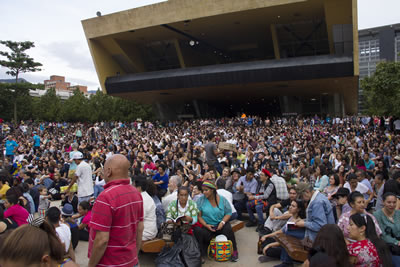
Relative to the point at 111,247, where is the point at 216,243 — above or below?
below

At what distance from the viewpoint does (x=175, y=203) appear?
5.53m

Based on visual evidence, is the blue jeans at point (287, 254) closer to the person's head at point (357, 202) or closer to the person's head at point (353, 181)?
the person's head at point (357, 202)

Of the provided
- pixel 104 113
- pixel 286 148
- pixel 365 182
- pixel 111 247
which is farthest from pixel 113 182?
pixel 104 113

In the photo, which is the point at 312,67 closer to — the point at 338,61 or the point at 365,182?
the point at 338,61

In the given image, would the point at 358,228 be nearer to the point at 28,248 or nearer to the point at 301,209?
the point at 301,209

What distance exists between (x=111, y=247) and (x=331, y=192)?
5.60m

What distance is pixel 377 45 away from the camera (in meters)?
72.6

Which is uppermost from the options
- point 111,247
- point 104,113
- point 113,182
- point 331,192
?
point 104,113

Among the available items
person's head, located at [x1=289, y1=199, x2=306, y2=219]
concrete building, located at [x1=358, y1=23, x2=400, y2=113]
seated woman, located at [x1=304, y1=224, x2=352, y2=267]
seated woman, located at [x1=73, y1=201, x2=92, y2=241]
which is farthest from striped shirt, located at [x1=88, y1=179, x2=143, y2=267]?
concrete building, located at [x1=358, y1=23, x2=400, y2=113]

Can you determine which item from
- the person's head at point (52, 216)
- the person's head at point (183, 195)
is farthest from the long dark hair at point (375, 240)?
the person's head at point (52, 216)

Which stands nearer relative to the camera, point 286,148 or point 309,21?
point 286,148

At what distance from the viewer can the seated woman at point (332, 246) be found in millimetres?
2889

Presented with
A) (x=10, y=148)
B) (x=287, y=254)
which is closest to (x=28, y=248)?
(x=287, y=254)

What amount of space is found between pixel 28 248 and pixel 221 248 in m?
4.17
